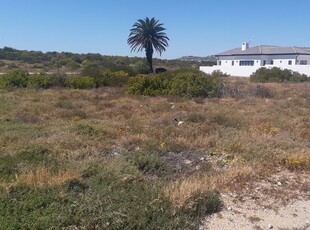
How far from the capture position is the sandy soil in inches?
197

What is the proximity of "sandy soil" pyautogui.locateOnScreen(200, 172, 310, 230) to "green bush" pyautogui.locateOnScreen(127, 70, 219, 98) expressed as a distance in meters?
14.1

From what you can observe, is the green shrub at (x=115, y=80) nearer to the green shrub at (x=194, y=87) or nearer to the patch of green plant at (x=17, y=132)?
the green shrub at (x=194, y=87)

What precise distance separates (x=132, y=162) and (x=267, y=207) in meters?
2.81

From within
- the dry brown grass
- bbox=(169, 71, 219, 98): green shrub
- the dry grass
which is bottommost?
the dry grass

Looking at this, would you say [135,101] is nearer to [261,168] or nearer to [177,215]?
[261,168]

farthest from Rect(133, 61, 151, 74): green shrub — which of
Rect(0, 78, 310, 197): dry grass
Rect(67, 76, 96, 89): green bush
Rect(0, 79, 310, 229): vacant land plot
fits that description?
Rect(0, 79, 310, 229): vacant land plot

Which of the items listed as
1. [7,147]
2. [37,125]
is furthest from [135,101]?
[7,147]

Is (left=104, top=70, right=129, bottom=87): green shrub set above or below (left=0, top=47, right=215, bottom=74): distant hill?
below

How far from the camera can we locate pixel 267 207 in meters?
5.57

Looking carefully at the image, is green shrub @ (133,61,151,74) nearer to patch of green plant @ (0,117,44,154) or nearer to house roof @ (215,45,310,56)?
house roof @ (215,45,310,56)

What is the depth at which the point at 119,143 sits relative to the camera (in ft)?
30.6

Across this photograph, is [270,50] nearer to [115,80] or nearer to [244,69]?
[244,69]

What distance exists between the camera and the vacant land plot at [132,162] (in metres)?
4.68

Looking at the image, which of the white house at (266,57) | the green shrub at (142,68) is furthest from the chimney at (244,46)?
the green shrub at (142,68)
